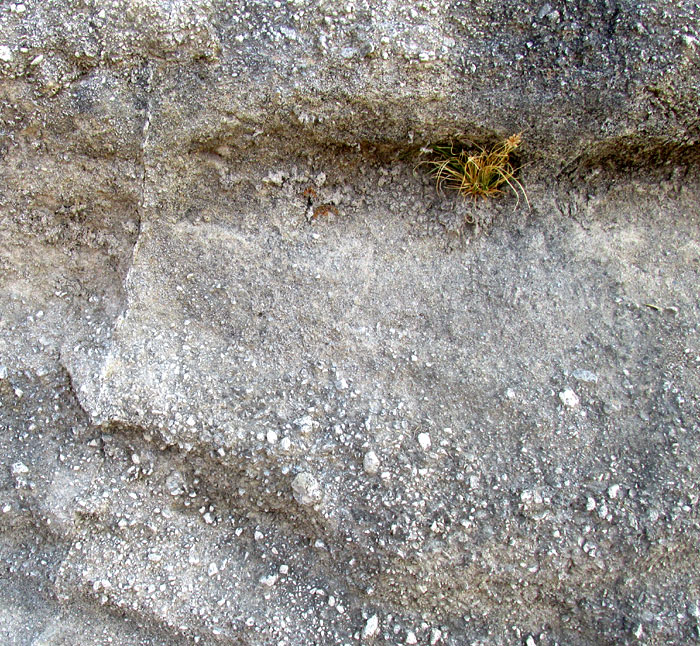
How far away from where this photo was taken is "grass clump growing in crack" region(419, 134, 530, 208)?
83.4 inches

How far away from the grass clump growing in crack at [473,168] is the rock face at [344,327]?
0.18ft

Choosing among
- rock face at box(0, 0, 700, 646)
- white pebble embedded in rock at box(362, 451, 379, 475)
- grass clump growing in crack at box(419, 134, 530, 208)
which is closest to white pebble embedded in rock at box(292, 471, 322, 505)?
rock face at box(0, 0, 700, 646)

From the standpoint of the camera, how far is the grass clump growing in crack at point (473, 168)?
2.12 meters

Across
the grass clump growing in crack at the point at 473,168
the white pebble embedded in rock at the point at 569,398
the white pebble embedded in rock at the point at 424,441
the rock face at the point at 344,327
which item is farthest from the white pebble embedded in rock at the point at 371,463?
the grass clump growing in crack at the point at 473,168

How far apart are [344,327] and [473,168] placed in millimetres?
759

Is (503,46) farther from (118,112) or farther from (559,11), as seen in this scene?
(118,112)


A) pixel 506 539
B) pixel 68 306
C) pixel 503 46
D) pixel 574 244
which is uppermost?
pixel 503 46

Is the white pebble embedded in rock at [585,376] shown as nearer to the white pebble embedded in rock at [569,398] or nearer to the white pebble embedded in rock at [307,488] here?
the white pebble embedded in rock at [569,398]

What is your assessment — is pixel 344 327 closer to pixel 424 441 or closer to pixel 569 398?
pixel 424 441

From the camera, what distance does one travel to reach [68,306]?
224 centimetres

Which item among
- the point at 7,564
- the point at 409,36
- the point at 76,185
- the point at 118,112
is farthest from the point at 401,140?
the point at 7,564

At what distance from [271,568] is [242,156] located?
150cm

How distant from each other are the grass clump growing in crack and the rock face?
54 mm

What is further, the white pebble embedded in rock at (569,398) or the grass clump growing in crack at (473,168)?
the grass clump growing in crack at (473,168)
